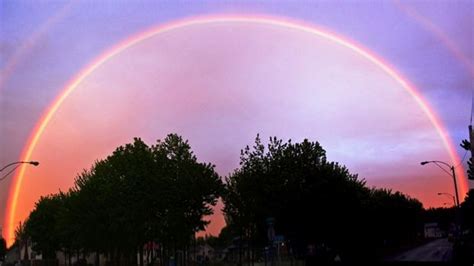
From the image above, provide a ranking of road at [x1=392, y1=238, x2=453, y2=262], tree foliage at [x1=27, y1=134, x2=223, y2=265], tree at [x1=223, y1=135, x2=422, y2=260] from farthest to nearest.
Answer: road at [x1=392, y1=238, x2=453, y2=262], tree foliage at [x1=27, y1=134, x2=223, y2=265], tree at [x1=223, y1=135, x2=422, y2=260]

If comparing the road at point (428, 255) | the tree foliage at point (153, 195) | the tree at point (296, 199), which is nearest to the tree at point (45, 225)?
the tree foliage at point (153, 195)

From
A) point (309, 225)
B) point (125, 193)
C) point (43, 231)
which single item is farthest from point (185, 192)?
point (43, 231)

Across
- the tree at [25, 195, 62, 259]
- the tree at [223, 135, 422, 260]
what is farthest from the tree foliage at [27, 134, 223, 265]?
the tree at [25, 195, 62, 259]

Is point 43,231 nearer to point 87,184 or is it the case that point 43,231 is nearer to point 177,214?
point 87,184

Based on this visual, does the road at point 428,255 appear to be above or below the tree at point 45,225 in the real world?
below

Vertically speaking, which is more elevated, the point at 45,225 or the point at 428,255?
the point at 45,225

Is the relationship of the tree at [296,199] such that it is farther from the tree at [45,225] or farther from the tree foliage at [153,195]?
the tree at [45,225]

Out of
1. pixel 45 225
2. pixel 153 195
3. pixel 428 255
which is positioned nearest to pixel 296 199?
pixel 153 195

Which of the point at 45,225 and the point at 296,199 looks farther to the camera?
the point at 45,225

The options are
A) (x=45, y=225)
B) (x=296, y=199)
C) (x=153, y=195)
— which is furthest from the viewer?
(x=45, y=225)

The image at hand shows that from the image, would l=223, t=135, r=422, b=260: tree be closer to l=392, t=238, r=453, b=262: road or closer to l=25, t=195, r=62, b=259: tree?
l=392, t=238, r=453, b=262: road

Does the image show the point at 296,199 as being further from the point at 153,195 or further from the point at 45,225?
the point at 45,225

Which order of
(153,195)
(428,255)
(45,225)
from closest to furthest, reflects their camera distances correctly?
(153,195)
(428,255)
(45,225)

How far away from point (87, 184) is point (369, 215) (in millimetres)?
30468
